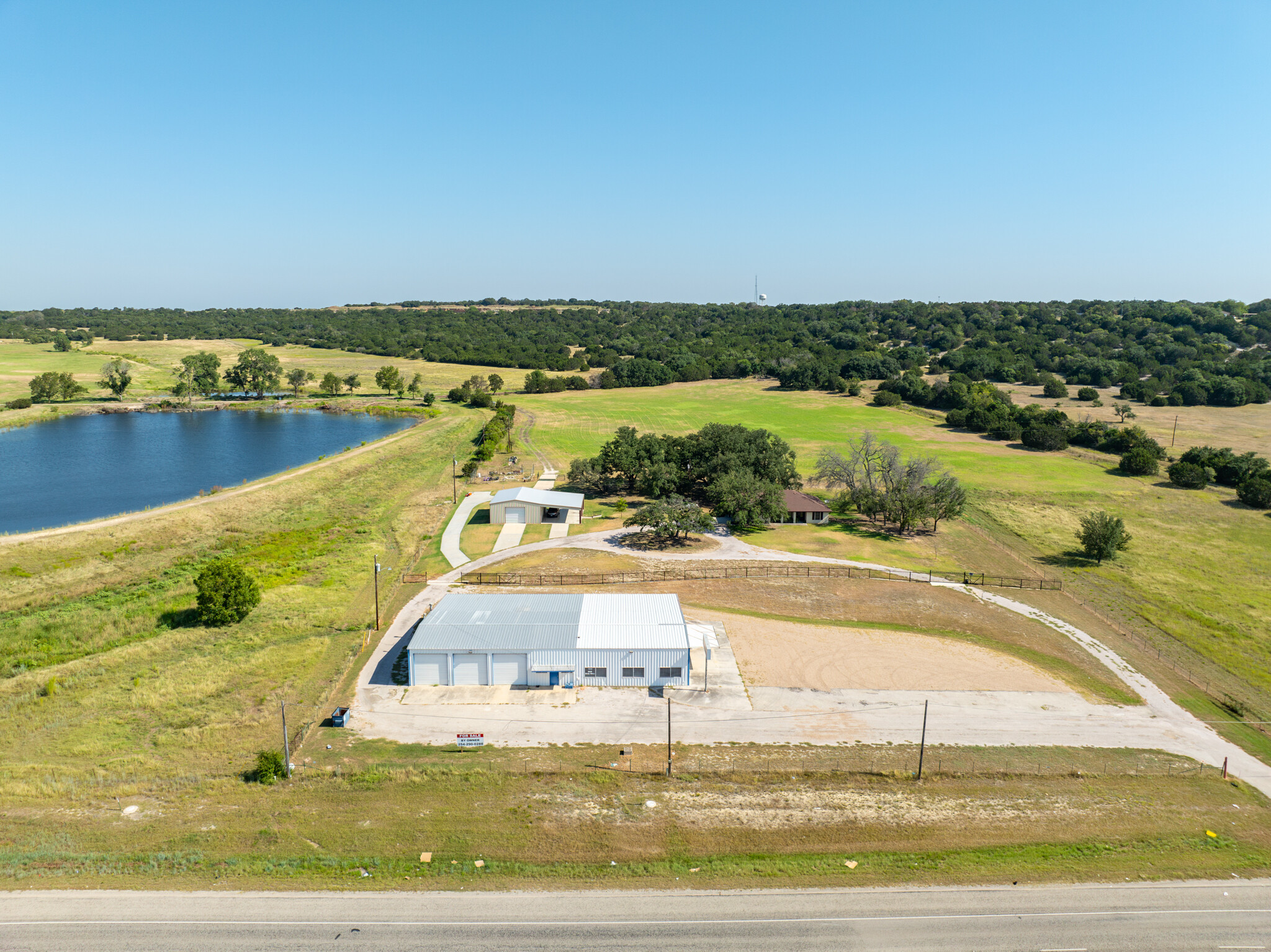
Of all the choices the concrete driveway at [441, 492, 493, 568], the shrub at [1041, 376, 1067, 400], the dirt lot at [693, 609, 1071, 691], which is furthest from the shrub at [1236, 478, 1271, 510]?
the concrete driveway at [441, 492, 493, 568]

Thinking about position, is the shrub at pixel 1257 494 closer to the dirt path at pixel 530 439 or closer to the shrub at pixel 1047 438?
the shrub at pixel 1047 438

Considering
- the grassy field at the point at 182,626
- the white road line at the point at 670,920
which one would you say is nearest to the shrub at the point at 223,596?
the grassy field at the point at 182,626

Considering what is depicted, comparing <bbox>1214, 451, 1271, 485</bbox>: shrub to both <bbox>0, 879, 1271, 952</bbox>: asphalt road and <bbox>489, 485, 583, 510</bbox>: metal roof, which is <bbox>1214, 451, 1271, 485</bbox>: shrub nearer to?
<bbox>489, 485, 583, 510</bbox>: metal roof

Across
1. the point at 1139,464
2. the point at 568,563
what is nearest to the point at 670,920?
the point at 568,563

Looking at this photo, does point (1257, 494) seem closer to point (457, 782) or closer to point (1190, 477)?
point (1190, 477)

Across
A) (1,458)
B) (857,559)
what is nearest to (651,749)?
(857,559)

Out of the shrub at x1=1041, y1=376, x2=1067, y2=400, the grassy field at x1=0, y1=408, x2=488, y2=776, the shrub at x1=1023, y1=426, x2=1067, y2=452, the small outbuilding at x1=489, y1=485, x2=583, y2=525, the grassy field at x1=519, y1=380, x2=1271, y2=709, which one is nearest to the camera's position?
the grassy field at x1=0, y1=408, x2=488, y2=776
